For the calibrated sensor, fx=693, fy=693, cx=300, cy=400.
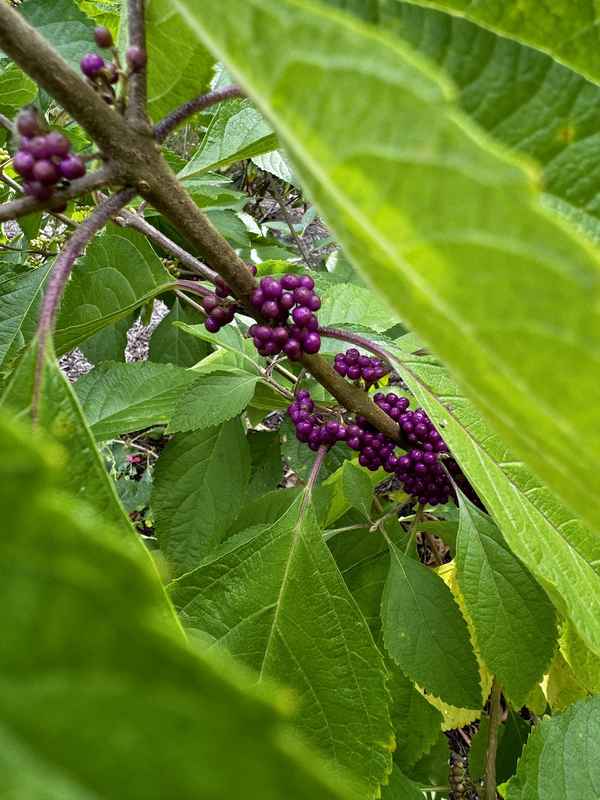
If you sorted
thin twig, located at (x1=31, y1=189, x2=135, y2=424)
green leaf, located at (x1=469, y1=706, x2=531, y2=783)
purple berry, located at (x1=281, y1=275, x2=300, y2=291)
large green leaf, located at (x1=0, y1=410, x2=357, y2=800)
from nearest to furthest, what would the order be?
large green leaf, located at (x1=0, y1=410, x2=357, y2=800) → thin twig, located at (x1=31, y1=189, x2=135, y2=424) → purple berry, located at (x1=281, y1=275, x2=300, y2=291) → green leaf, located at (x1=469, y1=706, x2=531, y2=783)

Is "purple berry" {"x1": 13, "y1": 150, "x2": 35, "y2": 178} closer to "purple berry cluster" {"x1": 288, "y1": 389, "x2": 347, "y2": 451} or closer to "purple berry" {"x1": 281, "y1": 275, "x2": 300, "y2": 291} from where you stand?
"purple berry" {"x1": 281, "y1": 275, "x2": 300, "y2": 291}

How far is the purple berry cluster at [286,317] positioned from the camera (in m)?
1.02

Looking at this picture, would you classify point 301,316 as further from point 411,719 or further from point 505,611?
point 411,719

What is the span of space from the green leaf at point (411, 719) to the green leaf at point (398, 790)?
0.08 m

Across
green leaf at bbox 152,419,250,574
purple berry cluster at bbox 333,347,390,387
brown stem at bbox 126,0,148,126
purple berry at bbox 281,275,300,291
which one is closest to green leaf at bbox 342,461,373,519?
purple berry cluster at bbox 333,347,390,387

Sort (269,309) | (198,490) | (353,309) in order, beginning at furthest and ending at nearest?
(198,490), (353,309), (269,309)

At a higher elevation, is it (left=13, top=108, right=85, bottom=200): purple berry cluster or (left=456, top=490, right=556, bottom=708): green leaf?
(left=13, top=108, right=85, bottom=200): purple berry cluster

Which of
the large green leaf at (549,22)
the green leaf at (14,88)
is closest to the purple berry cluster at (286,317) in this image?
the large green leaf at (549,22)

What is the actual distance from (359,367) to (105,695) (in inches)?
45.6

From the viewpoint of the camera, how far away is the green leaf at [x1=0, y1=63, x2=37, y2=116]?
175 centimetres

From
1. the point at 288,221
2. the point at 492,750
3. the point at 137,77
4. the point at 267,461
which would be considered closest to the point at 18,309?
the point at 267,461

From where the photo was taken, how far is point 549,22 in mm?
594

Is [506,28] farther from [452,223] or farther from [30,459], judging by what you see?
[30,459]

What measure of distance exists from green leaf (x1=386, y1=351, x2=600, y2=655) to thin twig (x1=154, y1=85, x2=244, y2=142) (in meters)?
0.49
